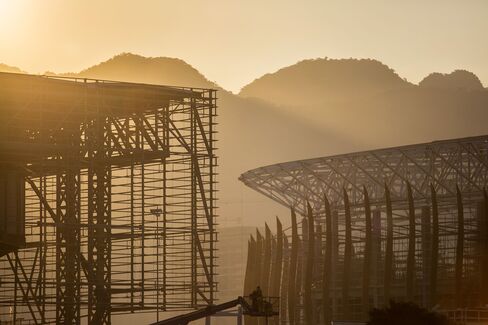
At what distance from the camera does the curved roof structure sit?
102312 mm

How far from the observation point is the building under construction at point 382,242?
98.4m

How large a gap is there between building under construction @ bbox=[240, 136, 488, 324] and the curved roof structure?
0.35ft

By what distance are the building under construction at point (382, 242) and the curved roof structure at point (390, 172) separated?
0.35ft

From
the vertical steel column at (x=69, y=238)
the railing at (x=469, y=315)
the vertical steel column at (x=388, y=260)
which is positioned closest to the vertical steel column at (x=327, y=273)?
the vertical steel column at (x=388, y=260)

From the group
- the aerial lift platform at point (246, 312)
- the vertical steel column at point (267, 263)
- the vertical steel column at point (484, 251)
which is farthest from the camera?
the vertical steel column at point (267, 263)

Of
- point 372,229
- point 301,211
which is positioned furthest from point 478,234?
point 301,211

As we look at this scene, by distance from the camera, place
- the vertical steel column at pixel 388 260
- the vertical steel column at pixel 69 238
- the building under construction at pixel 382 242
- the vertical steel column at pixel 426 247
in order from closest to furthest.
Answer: the vertical steel column at pixel 69 238 → the building under construction at pixel 382 242 → the vertical steel column at pixel 388 260 → the vertical steel column at pixel 426 247

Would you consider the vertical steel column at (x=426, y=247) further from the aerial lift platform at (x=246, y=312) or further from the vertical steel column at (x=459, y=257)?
the aerial lift platform at (x=246, y=312)

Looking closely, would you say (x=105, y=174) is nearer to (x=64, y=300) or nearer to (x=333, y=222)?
(x=64, y=300)

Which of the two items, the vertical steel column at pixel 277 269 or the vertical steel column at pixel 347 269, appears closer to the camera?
the vertical steel column at pixel 347 269

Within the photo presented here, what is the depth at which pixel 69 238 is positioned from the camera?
64375mm

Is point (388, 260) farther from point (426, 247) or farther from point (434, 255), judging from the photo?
point (426, 247)

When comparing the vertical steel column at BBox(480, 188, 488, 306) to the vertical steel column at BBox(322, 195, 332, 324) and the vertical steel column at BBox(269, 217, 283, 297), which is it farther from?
the vertical steel column at BBox(269, 217, 283, 297)

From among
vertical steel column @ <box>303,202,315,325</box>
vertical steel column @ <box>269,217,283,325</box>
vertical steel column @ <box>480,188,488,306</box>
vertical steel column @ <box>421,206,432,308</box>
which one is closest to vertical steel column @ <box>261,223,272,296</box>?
vertical steel column @ <box>269,217,283,325</box>
